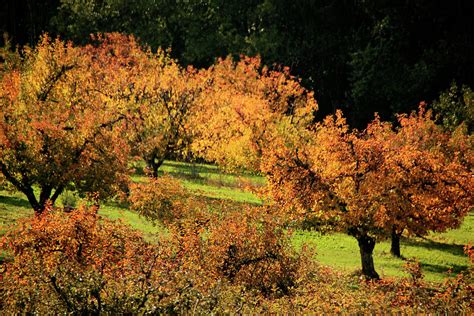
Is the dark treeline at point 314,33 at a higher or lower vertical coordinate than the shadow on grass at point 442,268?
higher

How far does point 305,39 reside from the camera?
337 ft

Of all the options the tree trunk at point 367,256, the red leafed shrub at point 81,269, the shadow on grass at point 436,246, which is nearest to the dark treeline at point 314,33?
the shadow on grass at point 436,246

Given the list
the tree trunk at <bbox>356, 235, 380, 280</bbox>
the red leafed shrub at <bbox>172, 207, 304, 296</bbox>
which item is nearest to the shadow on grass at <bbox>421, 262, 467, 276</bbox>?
the tree trunk at <bbox>356, 235, 380, 280</bbox>

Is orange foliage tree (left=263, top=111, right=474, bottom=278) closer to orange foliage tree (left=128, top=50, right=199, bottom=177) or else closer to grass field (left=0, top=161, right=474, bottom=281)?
grass field (left=0, top=161, right=474, bottom=281)

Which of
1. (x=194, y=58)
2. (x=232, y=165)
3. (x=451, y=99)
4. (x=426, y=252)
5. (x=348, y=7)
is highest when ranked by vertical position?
(x=348, y=7)

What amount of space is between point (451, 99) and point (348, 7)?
26189 millimetres

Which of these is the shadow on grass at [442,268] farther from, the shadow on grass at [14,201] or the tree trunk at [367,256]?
the shadow on grass at [14,201]

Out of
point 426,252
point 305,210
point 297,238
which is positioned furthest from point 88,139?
point 426,252

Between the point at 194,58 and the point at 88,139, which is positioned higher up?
the point at 194,58

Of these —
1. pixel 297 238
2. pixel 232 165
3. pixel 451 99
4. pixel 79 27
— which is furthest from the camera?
pixel 79 27

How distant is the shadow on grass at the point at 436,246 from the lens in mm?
52781

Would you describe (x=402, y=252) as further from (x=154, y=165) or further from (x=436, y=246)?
(x=154, y=165)

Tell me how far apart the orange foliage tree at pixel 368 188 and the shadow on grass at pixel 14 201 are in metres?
16.6

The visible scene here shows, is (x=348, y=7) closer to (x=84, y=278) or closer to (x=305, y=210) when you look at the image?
(x=305, y=210)
